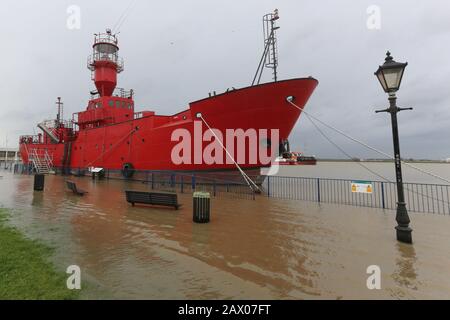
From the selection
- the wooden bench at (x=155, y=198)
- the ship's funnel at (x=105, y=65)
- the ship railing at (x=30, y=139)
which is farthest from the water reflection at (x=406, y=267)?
the ship railing at (x=30, y=139)

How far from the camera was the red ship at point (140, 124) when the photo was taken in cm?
1335

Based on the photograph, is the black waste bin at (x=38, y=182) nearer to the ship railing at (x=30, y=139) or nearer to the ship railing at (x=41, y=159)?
the ship railing at (x=41, y=159)

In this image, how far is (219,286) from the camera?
12.1ft

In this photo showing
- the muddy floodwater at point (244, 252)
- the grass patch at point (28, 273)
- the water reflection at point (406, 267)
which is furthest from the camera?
the water reflection at point (406, 267)

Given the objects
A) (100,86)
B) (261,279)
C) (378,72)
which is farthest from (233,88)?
(100,86)

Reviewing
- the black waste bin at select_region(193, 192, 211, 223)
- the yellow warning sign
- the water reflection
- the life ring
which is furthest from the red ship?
the water reflection

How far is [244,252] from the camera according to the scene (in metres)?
5.15

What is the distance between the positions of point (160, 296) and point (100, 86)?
28609 millimetres

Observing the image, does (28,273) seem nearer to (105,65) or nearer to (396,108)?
(396,108)

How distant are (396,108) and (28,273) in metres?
8.09

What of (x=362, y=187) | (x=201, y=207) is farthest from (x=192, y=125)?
(x=362, y=187)

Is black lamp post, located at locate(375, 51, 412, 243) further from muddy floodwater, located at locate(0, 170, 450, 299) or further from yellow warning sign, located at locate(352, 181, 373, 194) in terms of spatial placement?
yellow warning sign, located at locate(352, 181, 373, 194)

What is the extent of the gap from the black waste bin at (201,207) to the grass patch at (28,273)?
375 centimetres
